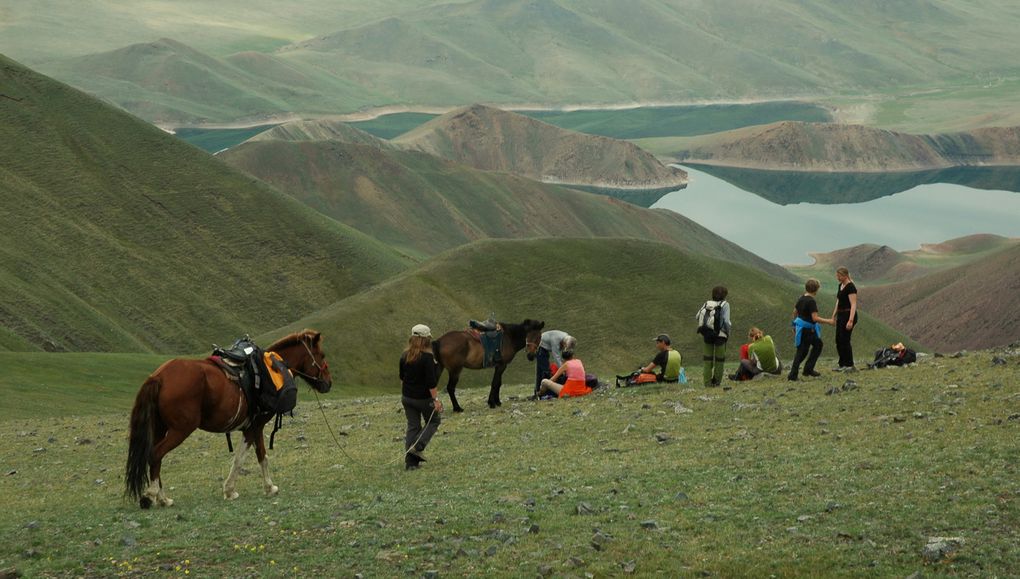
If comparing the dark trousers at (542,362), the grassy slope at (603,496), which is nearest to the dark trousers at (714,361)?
the grassy slope at (603,496)

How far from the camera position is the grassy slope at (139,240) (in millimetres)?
87938

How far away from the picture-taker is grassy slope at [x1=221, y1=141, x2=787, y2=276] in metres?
174

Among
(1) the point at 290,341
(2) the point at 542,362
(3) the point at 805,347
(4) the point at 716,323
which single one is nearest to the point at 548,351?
(2) the point at 542,362

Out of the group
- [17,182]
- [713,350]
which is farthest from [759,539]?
[17,182]

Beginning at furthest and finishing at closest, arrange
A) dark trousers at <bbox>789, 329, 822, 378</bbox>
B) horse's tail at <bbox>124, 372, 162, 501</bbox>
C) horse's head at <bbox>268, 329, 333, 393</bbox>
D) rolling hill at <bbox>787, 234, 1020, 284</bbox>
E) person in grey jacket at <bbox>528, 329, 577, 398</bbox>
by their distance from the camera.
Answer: rolling hill at <bbox>787, 234, 1020, 284</bbox>
person in grey jacket at <bbox>528, 329, 577, 398</bbox>
dark trousers at <bbox>789, 329, 822, 378</bbox>
horse's head at <bbox>268, 329, 333, 393</bbox>
horse's tail at <bbox>124, 372, 162, 501</bbox>

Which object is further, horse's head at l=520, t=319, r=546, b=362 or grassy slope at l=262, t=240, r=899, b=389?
grassy slope at l=262, t=240, r=899, b=389

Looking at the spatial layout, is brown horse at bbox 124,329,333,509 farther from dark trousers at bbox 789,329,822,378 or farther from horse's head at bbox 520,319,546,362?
dark trousers at bbox 789,329,822,378

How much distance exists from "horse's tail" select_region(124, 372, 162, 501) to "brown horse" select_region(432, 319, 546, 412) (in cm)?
1098

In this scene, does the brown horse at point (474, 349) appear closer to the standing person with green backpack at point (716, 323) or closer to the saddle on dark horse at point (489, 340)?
the saddle on dark horse at point (489, 340)

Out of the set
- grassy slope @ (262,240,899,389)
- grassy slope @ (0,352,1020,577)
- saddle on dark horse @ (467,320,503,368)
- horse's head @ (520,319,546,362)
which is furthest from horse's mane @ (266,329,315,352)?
grassy slope @ (262,240,899,389)

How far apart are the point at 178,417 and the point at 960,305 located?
106944 millimetres

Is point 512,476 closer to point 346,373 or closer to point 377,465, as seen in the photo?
point 377,465

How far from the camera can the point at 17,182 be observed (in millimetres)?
104125

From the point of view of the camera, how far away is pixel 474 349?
95.0ft
